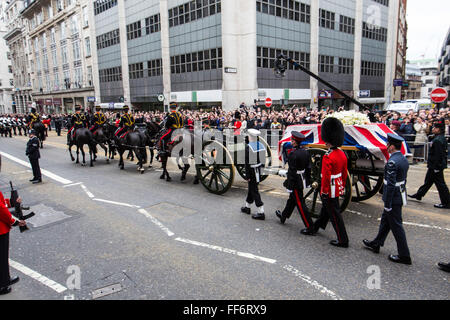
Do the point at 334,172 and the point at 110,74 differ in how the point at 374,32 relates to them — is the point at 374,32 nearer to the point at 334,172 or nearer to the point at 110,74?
the point at 110,74

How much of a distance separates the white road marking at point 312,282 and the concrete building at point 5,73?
9923cm

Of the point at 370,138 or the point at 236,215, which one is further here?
the point at 236,215

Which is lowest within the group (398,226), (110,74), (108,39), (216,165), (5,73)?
(398,226)

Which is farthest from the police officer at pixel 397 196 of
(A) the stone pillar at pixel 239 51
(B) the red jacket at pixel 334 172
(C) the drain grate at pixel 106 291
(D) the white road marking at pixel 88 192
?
(A) the stone pillar at pixel 239 51

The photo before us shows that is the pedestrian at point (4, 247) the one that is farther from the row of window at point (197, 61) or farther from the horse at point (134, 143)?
the row of window at point (197, 61)

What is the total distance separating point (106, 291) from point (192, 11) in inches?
1317

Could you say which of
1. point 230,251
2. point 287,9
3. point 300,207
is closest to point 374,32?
point 287,9

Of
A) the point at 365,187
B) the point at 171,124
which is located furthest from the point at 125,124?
the point at 365,187

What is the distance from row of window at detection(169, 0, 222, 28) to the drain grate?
30.5 metres

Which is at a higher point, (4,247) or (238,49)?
(238,49)

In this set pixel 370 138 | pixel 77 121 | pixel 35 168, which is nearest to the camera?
pixel 370 138

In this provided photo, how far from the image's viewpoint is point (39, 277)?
4.41 metres

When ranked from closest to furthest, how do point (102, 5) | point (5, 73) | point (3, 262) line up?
point (3, 262) → point (102, 5) → point (5, 73)

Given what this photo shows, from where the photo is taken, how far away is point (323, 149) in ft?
20.9
